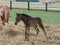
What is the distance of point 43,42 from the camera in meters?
9.45

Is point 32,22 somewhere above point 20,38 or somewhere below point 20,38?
above

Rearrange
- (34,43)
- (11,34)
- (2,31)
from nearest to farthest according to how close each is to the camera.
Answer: (34,43) → (11,34) → (2,31)

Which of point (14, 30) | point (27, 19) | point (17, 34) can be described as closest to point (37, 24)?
point (27, 19)

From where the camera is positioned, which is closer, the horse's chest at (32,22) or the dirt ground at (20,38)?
the dirt ground at (20,38)

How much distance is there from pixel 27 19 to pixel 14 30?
224 centimetres

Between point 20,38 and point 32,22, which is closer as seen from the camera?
point 32,22

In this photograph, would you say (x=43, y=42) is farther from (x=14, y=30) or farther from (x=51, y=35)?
(x=14, y=30)

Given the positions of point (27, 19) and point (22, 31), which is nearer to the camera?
point (27, 19)

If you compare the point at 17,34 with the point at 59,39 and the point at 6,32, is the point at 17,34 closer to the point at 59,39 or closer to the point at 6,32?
the point at 6,32

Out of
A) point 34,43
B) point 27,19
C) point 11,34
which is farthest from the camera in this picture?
point 11,34

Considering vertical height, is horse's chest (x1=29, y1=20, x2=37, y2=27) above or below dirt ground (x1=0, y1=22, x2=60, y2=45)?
above

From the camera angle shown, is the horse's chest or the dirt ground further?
the horse's chest

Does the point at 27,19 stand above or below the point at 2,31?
above

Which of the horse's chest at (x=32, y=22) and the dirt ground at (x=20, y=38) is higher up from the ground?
the horse's chest at (x=32, y=22)
